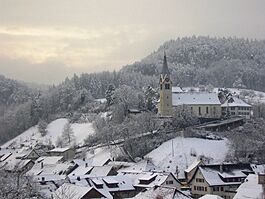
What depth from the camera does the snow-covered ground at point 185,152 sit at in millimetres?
64438

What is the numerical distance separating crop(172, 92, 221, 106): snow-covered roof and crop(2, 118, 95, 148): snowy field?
15.7 meters

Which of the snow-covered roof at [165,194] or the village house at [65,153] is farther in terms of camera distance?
the village house at [65,153]

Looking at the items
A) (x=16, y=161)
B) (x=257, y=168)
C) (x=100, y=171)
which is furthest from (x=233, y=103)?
(x=100, y=171)

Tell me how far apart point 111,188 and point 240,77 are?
11567cm

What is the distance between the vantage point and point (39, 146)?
91.7m

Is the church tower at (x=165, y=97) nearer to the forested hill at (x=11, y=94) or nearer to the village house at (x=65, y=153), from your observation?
the village house at (x=65, y=153)

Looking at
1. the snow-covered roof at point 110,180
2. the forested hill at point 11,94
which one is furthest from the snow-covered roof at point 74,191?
the forested hill at point 11,94

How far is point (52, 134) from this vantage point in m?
101

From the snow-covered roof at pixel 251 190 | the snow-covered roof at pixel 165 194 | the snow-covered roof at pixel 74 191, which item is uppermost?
the snow-covered roof at pixel 165 194

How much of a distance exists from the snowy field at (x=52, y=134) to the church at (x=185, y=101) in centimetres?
1470

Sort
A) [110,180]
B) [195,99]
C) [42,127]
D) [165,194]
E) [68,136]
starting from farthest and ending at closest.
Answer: [42,127], [68,136], [195,99], [110,180], [165,194]

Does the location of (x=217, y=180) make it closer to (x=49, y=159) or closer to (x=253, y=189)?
(x=253, y=189)

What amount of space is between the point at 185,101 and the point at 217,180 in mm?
36685

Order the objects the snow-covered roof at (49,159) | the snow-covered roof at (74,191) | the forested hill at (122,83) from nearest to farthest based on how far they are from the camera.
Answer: the snow-covered roof at (74,191), the snow-covered roof at (49,159), the forested hill at (122,83)
